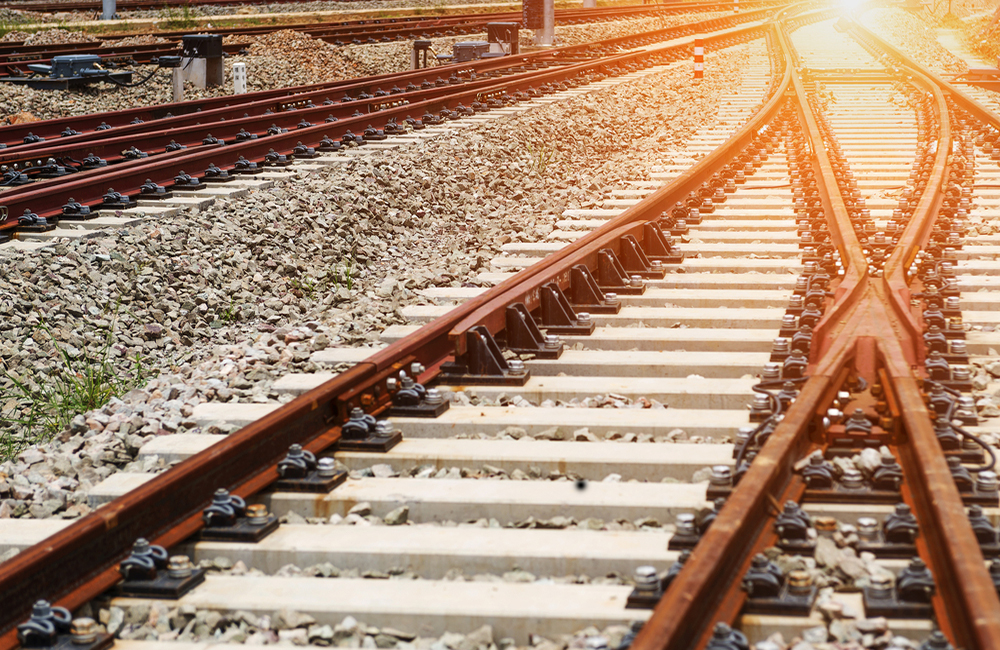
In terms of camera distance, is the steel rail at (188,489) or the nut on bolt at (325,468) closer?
the steel rail at (188,489)

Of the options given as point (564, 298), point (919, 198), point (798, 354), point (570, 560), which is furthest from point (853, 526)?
point (919, 198)

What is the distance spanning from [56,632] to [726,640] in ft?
5.24

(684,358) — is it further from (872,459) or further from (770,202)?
(770,202)

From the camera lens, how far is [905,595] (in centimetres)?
288

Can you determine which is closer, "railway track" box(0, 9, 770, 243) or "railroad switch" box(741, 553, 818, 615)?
"railroad switch" box(741, 553, 818, 615)

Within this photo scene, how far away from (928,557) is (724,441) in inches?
47.9

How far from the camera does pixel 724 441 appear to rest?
423cm

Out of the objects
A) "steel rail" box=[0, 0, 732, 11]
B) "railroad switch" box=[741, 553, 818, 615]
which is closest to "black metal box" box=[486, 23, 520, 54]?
"steel rail" box=[0, 0, 732, 11]

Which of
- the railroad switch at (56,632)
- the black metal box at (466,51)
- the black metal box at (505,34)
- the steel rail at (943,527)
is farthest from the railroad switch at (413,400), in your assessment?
the black metal box at (505,34)

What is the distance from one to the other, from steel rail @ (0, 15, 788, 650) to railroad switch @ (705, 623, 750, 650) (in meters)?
1.60

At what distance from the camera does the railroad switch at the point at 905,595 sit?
9.33 ft

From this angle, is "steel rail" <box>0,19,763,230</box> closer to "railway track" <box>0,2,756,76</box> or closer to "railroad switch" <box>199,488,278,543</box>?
"railroad switch" <box>199,488,278,543</box>

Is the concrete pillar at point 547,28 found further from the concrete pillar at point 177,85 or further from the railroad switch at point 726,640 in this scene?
the railroad switch at point 726,640

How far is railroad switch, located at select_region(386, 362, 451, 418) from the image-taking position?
4.51 m
